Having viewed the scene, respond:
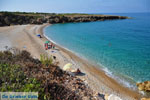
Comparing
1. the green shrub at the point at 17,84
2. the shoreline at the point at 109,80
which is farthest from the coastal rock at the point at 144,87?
the green shrub at the point at 17,84

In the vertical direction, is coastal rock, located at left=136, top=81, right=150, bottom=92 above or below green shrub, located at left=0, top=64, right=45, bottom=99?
below

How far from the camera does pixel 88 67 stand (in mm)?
12133

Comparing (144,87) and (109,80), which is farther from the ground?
(144,87)

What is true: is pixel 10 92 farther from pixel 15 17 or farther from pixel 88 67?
pixel 15 17

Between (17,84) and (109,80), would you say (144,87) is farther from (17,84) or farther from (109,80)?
(17,84)

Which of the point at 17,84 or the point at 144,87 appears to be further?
the point at 144,87

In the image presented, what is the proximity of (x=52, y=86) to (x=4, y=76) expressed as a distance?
2.28 meters

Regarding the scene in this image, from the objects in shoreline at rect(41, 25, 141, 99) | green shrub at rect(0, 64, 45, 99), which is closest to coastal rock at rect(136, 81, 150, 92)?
shoreline at rect(41, 25, 141, 99)

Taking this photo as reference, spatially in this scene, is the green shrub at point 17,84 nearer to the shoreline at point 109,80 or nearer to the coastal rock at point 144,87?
the shoreline at point 109,80

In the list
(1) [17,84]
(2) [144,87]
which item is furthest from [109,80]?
(1) [17,84]

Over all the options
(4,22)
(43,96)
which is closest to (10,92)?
(43,96)

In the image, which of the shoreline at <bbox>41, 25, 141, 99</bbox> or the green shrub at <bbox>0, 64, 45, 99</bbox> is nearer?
the green shrub at <bbox>0, 64, 45, 99</bbox>

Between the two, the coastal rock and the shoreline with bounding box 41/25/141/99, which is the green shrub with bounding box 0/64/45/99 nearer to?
the shoreline with bounding box 41/25/141/99

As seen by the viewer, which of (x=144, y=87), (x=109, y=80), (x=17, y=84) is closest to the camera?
(x=17, y=84)
